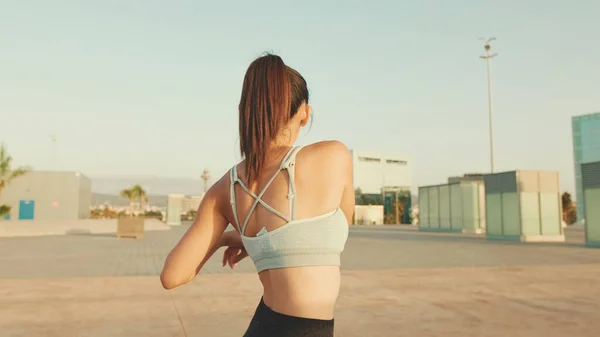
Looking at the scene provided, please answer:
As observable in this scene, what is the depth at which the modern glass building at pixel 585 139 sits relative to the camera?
2637 inches

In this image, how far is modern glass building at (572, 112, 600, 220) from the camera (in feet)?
220

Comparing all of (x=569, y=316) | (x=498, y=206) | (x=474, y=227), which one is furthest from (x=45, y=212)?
(x=569, y=316)

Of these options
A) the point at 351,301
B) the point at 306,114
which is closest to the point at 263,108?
the point at 306,114

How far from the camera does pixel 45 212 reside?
2110 inches

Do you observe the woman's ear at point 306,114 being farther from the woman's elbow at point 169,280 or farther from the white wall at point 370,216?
the white wall at point 370,216

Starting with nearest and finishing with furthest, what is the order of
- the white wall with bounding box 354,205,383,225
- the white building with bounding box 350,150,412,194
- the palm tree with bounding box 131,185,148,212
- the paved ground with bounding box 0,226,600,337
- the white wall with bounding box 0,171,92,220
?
the paved ground with bounding box 0,226,600,337 < the white wall with bounding box 0,171,92,220 < the white wall with bounding box 354,205,383,225 < the palm tree with bounding box 131,185,148,212 < the white building with bounding box 350,150,412,194

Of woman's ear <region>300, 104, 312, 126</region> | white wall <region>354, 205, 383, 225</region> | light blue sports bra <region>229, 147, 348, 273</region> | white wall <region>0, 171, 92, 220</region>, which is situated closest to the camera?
light blue sports bra <region>229, 147, 348, 273</region>

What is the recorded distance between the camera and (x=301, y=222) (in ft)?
4.25

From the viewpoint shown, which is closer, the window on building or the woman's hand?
the woman's hand

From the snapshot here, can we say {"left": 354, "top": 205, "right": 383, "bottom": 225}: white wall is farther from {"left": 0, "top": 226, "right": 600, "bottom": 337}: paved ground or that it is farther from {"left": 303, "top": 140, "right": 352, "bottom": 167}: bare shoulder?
{"left": 303, "top": 140, "right": 352, "bottom": 167}: bare shoulder

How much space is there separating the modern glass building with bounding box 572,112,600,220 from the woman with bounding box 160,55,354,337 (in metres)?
73.7

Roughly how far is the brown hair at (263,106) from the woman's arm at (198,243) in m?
0.12

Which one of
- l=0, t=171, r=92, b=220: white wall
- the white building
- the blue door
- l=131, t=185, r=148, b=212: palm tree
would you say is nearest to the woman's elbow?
l=0, t=171, r=92, b=220: white wall

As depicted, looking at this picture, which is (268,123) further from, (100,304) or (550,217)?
(550,217)
